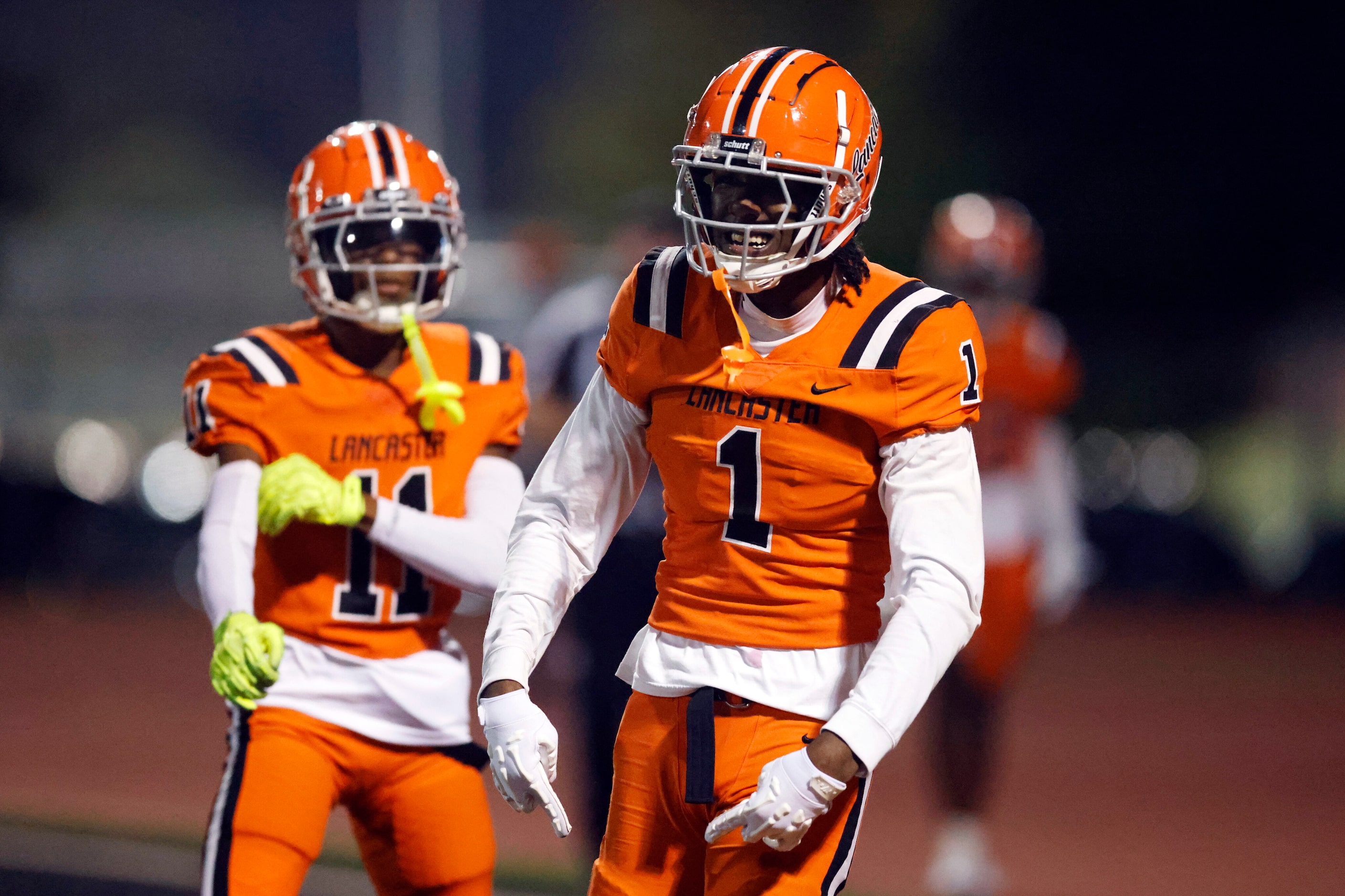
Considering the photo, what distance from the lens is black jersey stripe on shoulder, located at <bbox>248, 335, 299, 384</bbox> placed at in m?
3.23

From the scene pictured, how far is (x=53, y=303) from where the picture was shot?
20.5 metres

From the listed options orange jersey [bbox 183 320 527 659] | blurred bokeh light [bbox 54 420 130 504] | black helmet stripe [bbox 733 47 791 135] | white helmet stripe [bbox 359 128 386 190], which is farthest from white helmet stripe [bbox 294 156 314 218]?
blurred bokeh light [bbox 54 420 130 504]

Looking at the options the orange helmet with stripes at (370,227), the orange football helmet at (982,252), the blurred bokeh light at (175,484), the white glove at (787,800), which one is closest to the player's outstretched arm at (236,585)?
the orange helmet with stripes at (370,227)

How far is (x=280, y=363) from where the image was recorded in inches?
127

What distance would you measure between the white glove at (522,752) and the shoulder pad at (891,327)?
70 centimetres

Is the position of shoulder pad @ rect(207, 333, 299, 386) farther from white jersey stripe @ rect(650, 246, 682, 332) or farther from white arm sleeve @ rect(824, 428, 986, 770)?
white arm sleeve @ rect(824, 428, 986, 770)

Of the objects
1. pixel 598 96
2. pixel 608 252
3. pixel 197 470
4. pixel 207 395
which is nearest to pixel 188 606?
pixel 197 470

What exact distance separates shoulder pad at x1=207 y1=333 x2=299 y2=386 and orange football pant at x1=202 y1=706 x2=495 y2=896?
653 mm

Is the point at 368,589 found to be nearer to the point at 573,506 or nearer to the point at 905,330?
the point at 573,506

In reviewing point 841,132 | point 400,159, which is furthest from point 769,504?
point 400,159

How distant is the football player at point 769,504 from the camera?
92.7 inches

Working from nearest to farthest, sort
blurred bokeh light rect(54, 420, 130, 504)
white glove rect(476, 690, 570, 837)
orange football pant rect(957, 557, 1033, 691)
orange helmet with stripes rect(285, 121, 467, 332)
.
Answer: white glove rect(476, 690, 570, 837) < orange helmet with stripes rect(285, 121, 467, 332) < orange football pant rect(957, 557, 1033, 691) < blurred bokeh light rect(54, 420, 130, 504)

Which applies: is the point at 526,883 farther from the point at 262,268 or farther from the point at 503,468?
the point at 262,268

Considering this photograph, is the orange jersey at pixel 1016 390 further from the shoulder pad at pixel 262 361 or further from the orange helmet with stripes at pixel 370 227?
the shoulder pad at pixel 262 361
